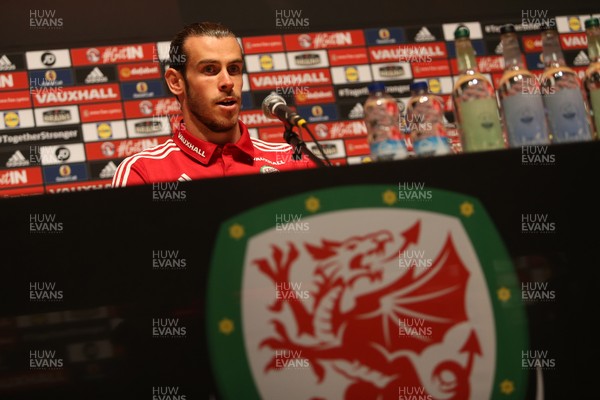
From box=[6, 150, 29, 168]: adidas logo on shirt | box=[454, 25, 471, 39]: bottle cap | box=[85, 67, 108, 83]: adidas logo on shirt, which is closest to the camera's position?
box=[454, 25, 471, 39]: bottle cap

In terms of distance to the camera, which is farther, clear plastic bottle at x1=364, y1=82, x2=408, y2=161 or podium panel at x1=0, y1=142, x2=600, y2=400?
clear plastic bottle at x1=364, y1=82, x2=408, y2=161

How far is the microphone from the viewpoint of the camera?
1.95 meters

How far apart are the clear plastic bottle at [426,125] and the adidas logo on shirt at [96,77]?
2.57 meters

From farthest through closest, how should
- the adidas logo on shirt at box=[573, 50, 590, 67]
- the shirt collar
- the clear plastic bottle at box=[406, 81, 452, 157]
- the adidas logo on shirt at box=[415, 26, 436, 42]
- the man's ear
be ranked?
the adidas logo on shirt at box=[573, 50, 590, 67] < the adidas logo on shirt at box=[415, 26, 436, 42] < the man's ear < the shirt collar < the clear plastic bottle at box=[406, 81, 452, 157]

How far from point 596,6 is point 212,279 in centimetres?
364

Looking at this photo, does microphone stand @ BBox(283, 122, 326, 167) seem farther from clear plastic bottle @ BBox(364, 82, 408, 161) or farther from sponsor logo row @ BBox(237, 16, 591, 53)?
sponsor logo row @ BBox(237, 16, 591, 53)

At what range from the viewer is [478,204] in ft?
4.90

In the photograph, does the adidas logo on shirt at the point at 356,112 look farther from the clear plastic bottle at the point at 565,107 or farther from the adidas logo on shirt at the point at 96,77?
the clear plastic bottle at the point at 565,107

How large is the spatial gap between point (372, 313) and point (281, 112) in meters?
0.72

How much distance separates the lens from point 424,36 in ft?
14.0

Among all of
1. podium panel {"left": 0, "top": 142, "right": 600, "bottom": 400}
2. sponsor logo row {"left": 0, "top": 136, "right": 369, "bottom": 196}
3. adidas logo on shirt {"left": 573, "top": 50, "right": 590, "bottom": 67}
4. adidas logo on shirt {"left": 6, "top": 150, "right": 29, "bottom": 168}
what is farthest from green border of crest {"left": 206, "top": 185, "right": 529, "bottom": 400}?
adidas logo on shirt {"left": 573, "top": 50, "right": 590, "bottom": 67}

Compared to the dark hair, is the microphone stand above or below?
below

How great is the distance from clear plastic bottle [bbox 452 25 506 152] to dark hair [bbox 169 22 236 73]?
3.38 feet

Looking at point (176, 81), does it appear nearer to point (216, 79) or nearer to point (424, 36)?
point (216, 79)
